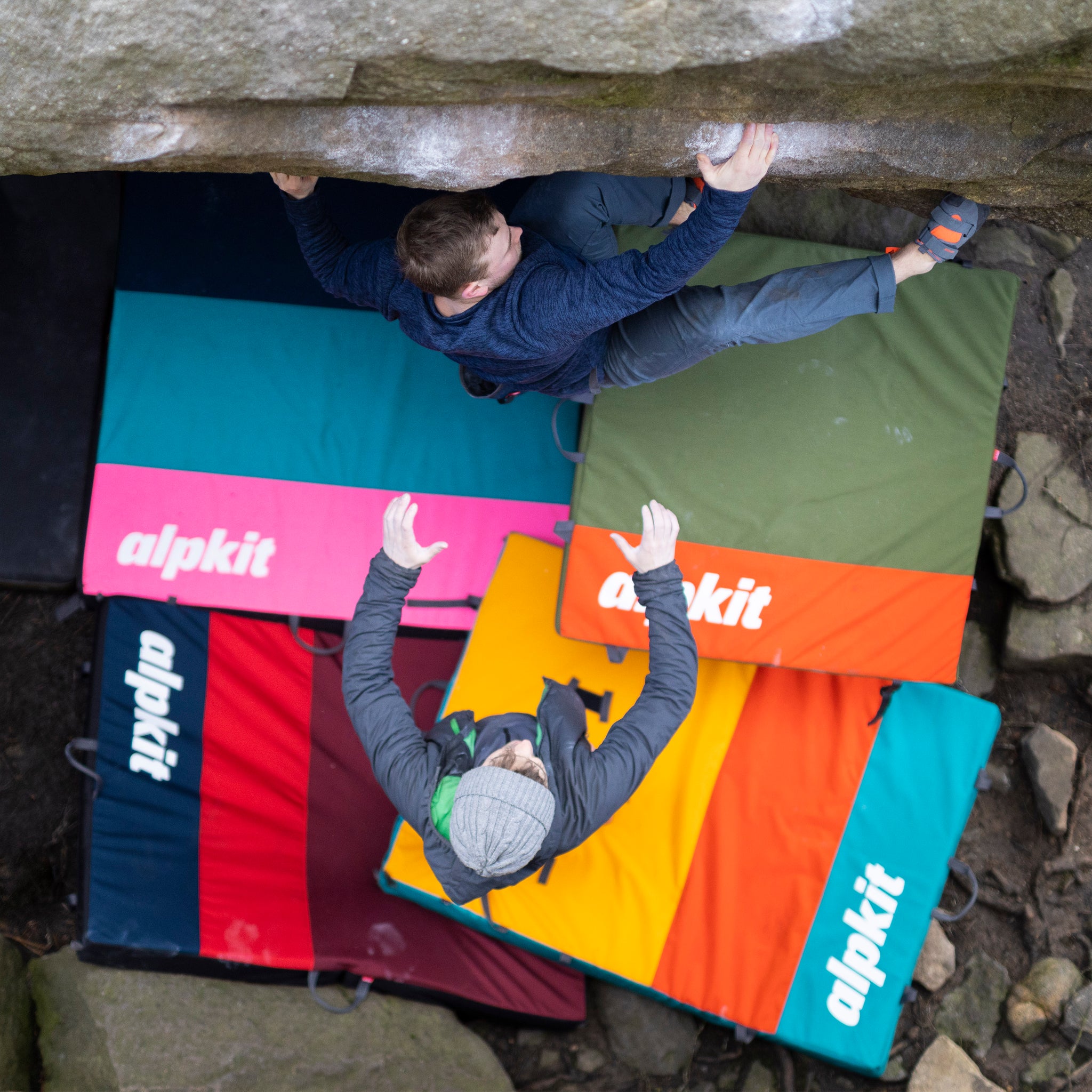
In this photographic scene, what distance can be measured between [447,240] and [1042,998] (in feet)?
10.1

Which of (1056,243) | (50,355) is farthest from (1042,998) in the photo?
(50,355)

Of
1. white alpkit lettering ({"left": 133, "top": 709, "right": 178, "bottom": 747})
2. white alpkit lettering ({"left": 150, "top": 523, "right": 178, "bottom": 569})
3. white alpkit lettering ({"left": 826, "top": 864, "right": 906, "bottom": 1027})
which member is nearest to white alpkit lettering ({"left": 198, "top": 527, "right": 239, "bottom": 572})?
white alpkit lettering ({"left": 150, "top": 523, "right": 178, "bottom": 569})

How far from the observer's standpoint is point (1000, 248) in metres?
3.26

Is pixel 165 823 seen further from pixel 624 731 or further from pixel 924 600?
pixel 924 600

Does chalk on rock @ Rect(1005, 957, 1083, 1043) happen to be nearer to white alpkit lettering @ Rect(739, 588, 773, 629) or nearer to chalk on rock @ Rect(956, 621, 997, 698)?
chalk on rock @ Rect(956, 621, 997, 698)

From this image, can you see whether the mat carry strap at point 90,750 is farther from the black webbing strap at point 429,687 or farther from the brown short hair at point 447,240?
the brown short hair at point 447,240

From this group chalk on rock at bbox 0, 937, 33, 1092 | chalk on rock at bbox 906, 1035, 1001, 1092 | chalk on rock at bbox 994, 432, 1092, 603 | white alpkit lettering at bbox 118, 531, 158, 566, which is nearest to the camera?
chalk on rock at bbox 0, 937, 33, 1092

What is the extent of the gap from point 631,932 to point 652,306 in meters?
1.92

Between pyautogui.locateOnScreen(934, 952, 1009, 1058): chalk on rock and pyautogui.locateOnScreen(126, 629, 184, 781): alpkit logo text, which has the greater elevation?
pyautogui.locateOnScreen(126, 629, 184, 781): alpkit logo text

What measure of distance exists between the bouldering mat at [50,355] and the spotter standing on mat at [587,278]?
131cm

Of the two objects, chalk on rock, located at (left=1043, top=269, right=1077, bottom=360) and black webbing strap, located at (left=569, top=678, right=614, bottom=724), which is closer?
black webbing strap, located at (left=569, top=678, right=614, bottom=724)

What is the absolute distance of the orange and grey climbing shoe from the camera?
207 cm

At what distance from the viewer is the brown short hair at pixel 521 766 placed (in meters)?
1.90

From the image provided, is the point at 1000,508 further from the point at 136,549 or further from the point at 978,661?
the point at 136,549
